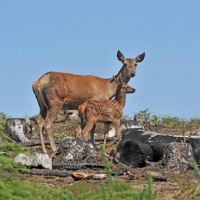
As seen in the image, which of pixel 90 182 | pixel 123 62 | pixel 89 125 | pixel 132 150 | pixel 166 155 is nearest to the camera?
pixel 90 182

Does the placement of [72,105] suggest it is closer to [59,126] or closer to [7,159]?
[59,126]

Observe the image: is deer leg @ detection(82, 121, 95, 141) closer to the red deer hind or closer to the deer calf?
the deer calf

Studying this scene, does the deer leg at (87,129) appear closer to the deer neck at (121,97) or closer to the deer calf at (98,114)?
the deer calf at (98,114)

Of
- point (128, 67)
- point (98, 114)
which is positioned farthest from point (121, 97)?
point (128, 67)

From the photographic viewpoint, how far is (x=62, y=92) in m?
15.0

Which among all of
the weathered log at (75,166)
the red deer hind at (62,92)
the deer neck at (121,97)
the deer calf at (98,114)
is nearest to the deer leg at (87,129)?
the deer calf at (98,114)

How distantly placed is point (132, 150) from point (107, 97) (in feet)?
18.2

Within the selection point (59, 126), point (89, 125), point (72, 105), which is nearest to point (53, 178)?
point (89, 125)

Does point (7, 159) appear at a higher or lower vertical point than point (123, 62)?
lower

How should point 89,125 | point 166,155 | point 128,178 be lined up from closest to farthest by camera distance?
point 128,178 < point 166,155 < point 89,125

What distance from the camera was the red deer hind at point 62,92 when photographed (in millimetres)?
14836

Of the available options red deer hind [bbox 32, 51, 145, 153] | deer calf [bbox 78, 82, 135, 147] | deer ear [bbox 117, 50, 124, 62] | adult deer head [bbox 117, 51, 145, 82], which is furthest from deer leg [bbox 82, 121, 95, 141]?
Answer: deer ear [bbox 117, 50, 124, 62]

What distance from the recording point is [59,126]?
57.7 ft

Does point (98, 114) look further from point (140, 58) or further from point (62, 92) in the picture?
point (140, 58)
